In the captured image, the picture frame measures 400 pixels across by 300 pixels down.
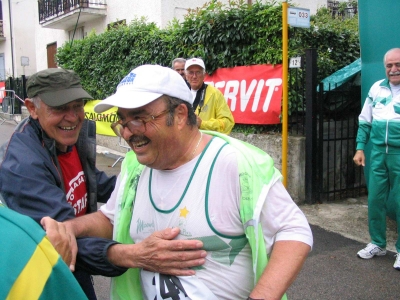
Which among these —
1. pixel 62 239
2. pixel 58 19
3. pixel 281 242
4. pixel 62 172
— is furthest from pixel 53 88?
pixel 58 19

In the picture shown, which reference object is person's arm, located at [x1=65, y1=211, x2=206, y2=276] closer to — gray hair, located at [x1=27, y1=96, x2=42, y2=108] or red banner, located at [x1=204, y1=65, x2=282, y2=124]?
gray hair, located at [x1=27, y1=96, x2=42, y2=108]

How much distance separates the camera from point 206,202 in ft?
5.39

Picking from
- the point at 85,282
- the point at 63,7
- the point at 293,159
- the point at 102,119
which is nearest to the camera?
the point at 85,282

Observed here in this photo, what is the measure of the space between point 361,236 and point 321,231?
0.46 m

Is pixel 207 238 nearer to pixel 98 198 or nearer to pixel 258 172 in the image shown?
pixel 258 172

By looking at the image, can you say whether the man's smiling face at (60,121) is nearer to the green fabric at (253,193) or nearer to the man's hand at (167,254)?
the green fabric at (253,193)

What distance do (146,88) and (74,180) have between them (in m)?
0.84

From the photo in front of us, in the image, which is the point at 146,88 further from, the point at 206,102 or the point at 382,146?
the point at 382,146

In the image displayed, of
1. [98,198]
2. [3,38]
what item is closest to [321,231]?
[98,198]

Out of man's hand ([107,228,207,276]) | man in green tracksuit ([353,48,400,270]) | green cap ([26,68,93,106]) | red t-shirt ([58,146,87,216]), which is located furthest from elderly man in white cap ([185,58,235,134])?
man's hand ([107,228,207,276])

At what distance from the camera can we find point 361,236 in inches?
201

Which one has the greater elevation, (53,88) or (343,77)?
(343,77)

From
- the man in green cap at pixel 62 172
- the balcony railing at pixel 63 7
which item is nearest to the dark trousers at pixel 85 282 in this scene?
the man in green cap at pixel 62 172

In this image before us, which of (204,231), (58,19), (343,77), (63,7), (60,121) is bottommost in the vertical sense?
(204,231)
